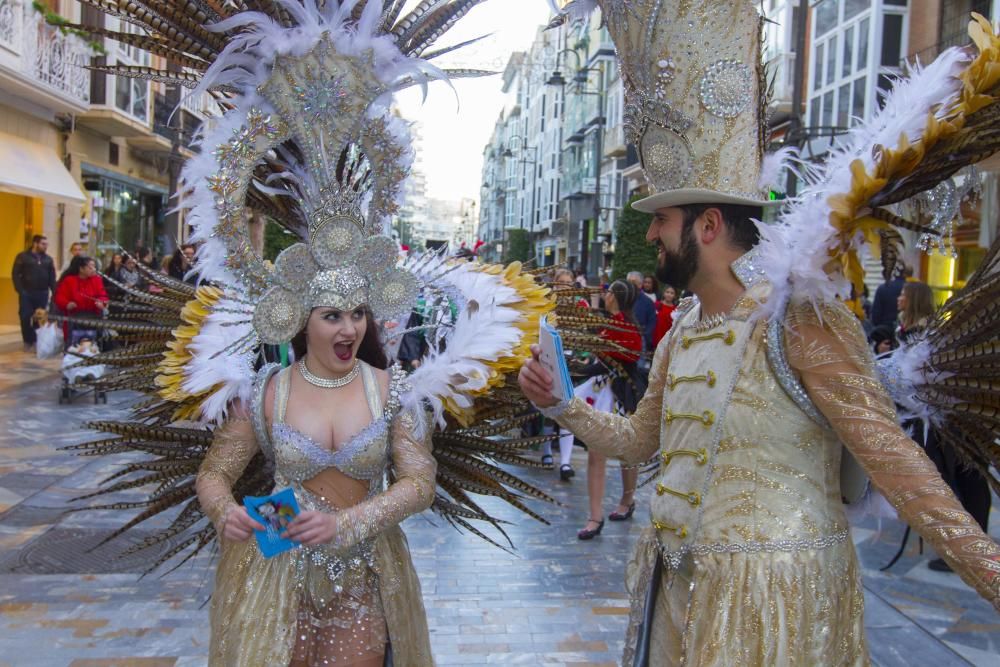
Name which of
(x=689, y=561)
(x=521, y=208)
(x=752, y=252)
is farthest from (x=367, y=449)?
(x=521, y=208)

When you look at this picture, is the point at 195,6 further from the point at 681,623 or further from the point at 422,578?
the point at 422,578

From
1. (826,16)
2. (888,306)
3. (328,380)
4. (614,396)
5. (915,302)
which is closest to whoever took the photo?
(328,380)

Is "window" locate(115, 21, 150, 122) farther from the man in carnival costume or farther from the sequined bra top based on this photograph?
the man in carnival costume

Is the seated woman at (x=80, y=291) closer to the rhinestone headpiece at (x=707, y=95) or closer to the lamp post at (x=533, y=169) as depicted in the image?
the rhinestone headpiece at (x=707, y=95)

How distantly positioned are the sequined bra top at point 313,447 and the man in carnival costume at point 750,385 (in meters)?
0.52

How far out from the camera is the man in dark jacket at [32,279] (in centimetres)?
1389

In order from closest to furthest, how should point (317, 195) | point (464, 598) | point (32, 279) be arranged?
1. point (317, 195)
2. point (464, 598)
3. point (32, 279)

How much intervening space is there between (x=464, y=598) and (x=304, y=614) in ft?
8.00

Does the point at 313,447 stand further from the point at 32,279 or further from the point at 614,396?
the point at 32,279

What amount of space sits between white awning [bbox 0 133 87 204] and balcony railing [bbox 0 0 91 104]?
1195 millimetres

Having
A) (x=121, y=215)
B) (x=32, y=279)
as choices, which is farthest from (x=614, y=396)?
(x=121, y=215)

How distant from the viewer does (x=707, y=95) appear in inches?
87.3

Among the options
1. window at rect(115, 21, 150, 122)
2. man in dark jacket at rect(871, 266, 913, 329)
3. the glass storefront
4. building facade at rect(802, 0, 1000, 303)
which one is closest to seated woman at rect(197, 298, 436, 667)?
man in dark jacket at rect(871, 266, 913, 329)

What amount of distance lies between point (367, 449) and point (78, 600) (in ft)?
9.57
